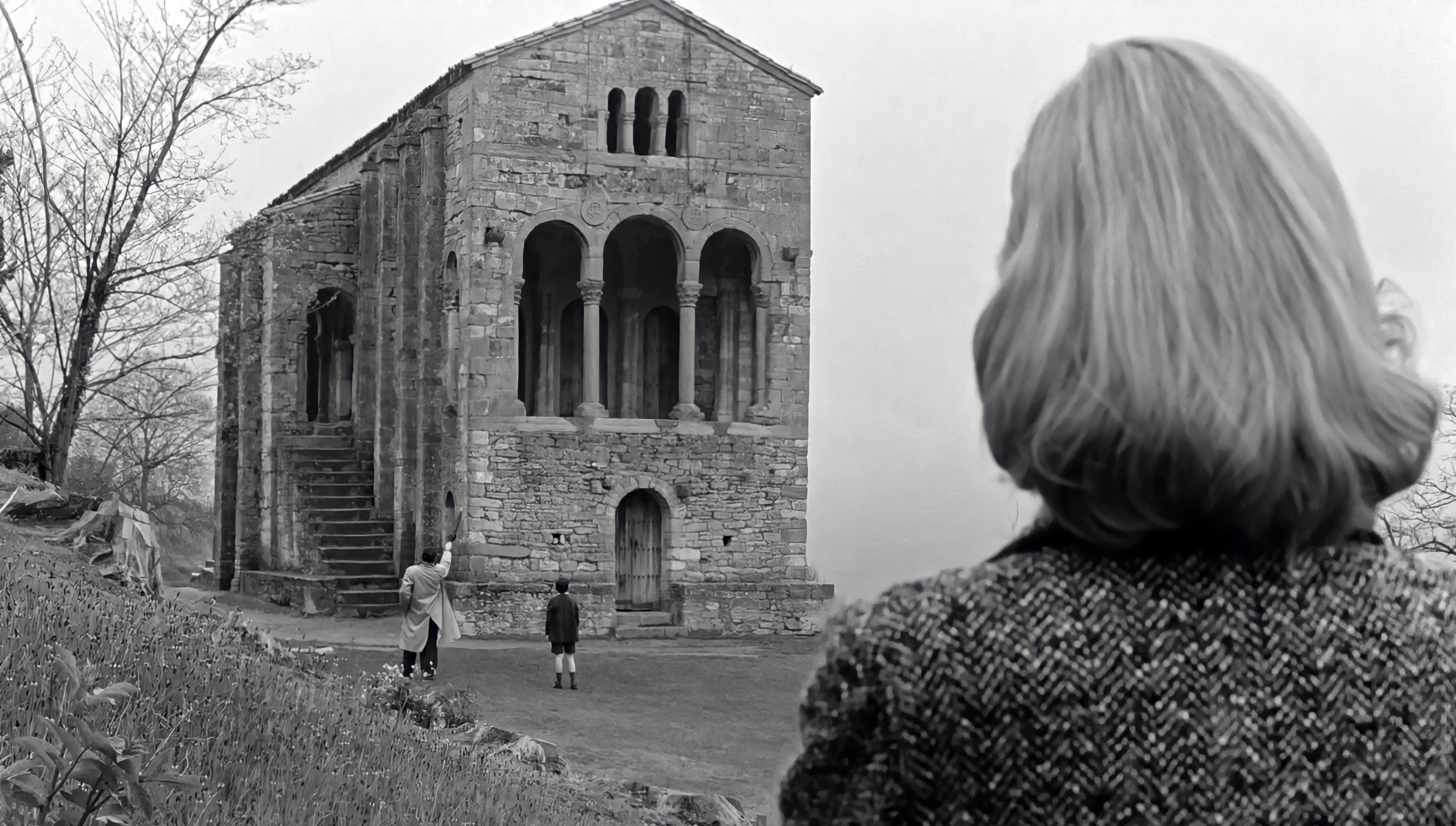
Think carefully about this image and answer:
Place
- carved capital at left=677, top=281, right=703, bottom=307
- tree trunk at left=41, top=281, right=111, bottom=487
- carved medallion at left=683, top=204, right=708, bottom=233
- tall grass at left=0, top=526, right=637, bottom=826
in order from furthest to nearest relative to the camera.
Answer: carved capital at left=677, top=281, right=703, bottom=307 → carved medallion at left=683, top=204, right=708, bottom=233 → tree trunk at left=41, top=281, right=111, bottom=487 → tall grass at left=0, top=526, right=637, bottom=826

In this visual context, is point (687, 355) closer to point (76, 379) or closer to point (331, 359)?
point (331, 359)

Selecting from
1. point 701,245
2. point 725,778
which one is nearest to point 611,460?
point 701,245

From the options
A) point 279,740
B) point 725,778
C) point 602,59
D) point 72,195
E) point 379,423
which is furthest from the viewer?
point 379,423

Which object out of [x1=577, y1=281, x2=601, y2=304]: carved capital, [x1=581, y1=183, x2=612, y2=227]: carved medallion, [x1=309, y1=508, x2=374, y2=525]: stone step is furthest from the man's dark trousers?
[x1=309, y1=508, x2=374, y2=525]: stone step

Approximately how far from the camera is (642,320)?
26.2m

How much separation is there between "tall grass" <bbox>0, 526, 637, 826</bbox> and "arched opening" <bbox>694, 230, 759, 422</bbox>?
16.2 metres

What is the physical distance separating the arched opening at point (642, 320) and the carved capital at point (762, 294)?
1863 mm

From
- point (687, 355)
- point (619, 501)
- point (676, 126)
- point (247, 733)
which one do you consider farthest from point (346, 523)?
point (247, 733)

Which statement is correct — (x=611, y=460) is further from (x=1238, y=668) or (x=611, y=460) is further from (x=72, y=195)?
(x=1238, y=668)

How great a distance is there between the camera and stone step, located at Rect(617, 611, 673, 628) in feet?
77.0

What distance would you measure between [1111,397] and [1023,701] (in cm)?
31

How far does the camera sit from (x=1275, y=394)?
1399mm

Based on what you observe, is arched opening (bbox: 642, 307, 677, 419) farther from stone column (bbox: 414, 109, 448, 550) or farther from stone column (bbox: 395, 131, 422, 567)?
stone column (bbox: 395, 131, 422, 567)

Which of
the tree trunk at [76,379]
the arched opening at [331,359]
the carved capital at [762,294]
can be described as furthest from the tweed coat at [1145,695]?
the arched opening at [331,359]
